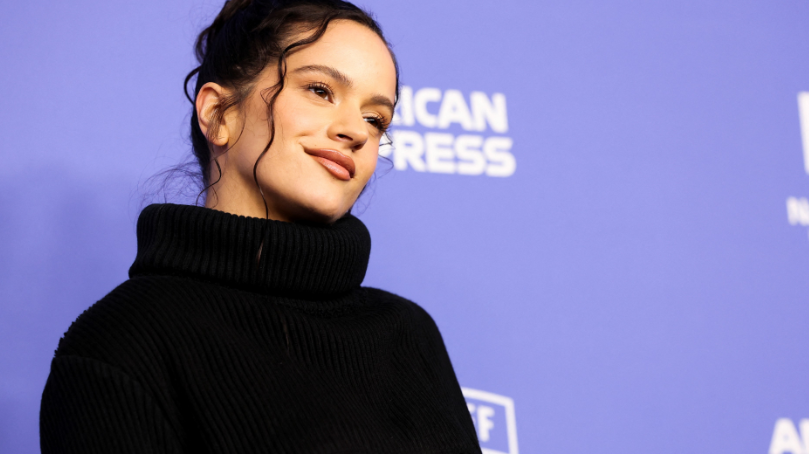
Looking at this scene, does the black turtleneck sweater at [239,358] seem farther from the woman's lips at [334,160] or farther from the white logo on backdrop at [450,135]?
the white logo on backdrop at [450,135]

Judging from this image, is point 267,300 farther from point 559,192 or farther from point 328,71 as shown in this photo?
point 559,192

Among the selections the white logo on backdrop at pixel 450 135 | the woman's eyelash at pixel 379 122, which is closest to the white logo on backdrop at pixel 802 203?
the white logo on backdrop at pixel 450 135

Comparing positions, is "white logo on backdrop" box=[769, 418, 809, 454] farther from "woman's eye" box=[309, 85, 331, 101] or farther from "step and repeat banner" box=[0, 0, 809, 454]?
A: "woman's eye" box=[309, 85, 331, 101]

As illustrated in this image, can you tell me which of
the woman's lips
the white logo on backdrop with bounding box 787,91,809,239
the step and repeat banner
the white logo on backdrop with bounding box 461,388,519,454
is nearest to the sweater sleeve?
the woman's lips

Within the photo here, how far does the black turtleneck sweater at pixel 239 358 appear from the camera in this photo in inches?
21.0

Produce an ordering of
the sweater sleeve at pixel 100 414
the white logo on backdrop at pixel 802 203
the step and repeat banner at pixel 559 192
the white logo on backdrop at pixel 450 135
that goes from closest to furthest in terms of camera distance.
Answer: the sweater sleeve at pixel 100 414, the step and repeat banner at pixel 559 192, the white logo on backdrop at pixel 450 135, the white logo on backdrop at pixel 802 203

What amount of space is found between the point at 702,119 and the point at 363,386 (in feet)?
3.36

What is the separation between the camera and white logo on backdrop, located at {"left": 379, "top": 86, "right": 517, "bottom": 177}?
1.19 metres

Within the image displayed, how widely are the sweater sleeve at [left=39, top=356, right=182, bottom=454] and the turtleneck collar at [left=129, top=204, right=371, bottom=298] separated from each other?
0.14m

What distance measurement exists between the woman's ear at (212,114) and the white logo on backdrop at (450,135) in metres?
0.49

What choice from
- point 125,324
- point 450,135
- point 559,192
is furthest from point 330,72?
point 559,192

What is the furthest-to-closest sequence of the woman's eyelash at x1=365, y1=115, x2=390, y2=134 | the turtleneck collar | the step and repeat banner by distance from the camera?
the step and repeat banner → the woman's eyelash at x1=365, y1=115, x2=390, y2=134 → the turtleneck collar

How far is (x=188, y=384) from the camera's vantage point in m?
0.56

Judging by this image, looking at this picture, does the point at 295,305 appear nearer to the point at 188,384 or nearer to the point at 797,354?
the point at 188,384
